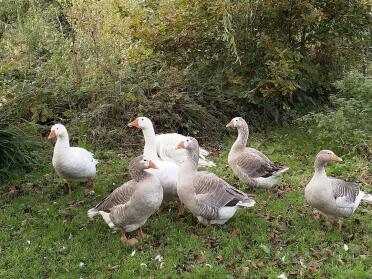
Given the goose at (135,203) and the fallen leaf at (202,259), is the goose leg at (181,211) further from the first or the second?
the fallen leaf at (202,259)

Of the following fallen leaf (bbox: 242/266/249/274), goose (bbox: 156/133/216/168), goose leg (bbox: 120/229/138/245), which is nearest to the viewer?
fallen leaf (bbox: 242/266/249/274)

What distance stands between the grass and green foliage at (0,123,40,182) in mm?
822

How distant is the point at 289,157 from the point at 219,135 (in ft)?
6.24

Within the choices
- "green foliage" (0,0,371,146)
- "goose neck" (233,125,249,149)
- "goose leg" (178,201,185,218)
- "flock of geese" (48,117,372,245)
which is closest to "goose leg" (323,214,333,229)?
"flock of geese" (48,117,372,245)

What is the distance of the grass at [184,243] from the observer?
19.4 ft

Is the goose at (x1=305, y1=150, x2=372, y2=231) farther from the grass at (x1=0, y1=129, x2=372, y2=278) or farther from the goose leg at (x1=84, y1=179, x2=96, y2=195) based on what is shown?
the goose leg at (x1=84, y1=179, x2=96, y2=195)

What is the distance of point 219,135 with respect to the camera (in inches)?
442

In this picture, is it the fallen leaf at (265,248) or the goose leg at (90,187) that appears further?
the goose leg at (90,187)

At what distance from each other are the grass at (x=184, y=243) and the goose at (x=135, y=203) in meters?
0.28

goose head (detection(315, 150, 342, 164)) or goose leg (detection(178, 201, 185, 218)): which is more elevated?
goose head (detection(315, 150, 342, 164))

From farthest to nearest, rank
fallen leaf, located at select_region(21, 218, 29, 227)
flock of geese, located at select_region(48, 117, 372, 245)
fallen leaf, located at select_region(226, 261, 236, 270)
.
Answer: fallen leaf, located at select_region(21, 218, 29, 227) < flock of geese, located at select_region(48, 117, 372, 245) < fallen leaf, located at select_region(226, 261, 236, 270)

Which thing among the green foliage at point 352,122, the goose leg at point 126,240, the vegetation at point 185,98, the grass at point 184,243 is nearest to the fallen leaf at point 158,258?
the grass at point 184,243

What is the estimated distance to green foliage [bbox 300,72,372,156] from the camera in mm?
9680

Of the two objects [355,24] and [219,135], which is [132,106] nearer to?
[219,135]
